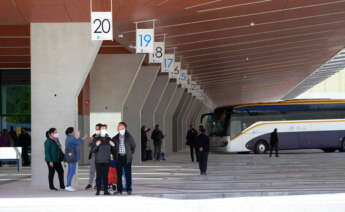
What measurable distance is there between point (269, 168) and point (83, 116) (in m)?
7.58

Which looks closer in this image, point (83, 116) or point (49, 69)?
point (49, 69)

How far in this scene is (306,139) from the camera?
36.2 metres

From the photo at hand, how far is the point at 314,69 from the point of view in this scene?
149 ft

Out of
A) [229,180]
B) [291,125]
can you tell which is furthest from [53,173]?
[291,125]

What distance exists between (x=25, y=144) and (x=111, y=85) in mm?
5123

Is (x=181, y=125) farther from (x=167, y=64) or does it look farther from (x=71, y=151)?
(x=71, y=151)

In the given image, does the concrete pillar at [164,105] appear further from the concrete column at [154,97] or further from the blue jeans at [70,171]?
the blue jeans at [70,171]

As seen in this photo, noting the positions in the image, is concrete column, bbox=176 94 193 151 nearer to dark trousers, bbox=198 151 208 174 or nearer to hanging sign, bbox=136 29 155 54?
dark trousers, bbox=198 151 208 174

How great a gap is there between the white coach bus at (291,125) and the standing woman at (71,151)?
2079cm

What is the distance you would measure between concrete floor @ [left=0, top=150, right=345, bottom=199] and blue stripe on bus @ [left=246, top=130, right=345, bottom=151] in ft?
23.9

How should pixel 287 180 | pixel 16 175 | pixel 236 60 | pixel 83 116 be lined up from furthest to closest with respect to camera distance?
pixel 236 60 < pixel 83 116 < pixel 16 175 < pixel 287 180

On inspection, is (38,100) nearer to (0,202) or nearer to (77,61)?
(77,61)

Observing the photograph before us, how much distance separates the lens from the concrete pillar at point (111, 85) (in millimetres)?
25578

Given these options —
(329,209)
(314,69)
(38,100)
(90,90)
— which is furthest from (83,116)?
(314,69)
